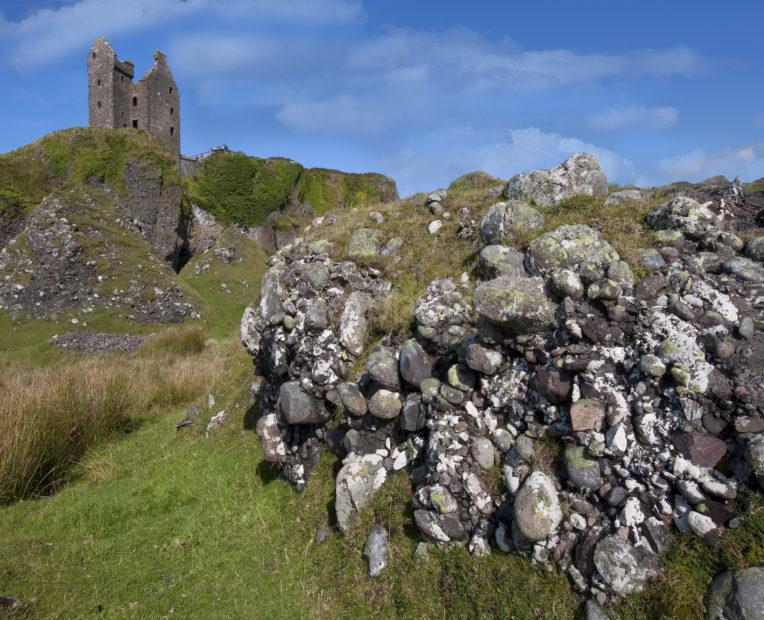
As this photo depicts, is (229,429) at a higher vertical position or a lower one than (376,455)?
lower

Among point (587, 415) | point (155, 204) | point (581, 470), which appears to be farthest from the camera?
point (155, 204)

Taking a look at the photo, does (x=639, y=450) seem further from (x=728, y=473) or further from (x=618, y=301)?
(x=618, y=301)

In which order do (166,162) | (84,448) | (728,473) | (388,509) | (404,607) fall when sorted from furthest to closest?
(166,162), (84,448), (388,509), (404,607), (728,473)

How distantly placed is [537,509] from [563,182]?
20.6 ft

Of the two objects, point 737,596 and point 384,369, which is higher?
point 384,369

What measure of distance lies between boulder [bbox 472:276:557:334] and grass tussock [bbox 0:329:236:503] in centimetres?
741

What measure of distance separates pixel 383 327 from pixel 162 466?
477cm

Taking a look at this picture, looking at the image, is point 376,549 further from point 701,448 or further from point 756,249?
point 756,249

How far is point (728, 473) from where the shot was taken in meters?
3.61

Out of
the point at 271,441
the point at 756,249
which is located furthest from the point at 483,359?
the point at 271,441

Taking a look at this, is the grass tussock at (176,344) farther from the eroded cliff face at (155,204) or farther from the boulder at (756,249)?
the eroded cliff face at (155,204)

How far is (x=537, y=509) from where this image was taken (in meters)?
3.99

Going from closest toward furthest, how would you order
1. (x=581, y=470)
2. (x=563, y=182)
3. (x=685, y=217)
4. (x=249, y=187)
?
(x=581, y=470), (x=685, y=217), (x=563, y=182), (x=249, y=187)

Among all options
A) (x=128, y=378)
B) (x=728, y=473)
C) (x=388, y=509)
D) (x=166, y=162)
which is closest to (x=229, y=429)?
(x=128, y=378)
